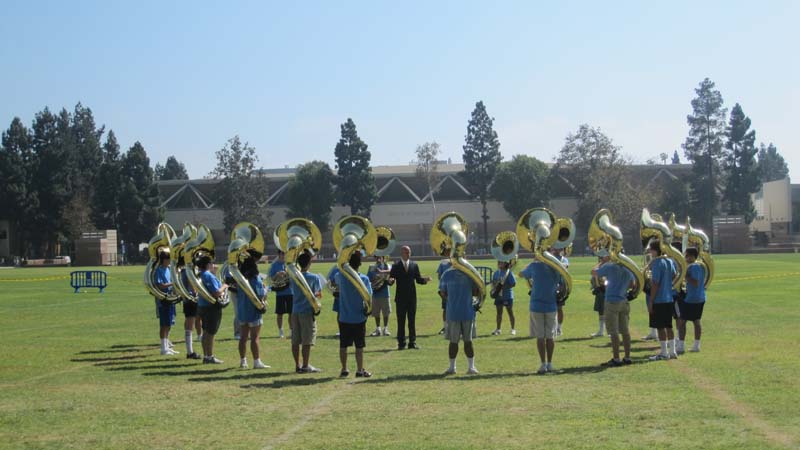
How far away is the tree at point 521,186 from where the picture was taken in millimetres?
109188

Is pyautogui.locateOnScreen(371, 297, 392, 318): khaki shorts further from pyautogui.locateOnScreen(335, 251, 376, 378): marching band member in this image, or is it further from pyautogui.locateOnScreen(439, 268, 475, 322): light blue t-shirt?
pyautogui.locateOnScreen(335, 251, 376, 378): marching band member

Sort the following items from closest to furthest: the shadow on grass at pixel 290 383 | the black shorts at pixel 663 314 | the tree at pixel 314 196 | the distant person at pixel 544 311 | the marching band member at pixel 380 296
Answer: the shadow on grass at pixel 290 383 → the distant person at pixel 544 311 → the black shorts at pixel 663 314 → the marching band member at pixel 380 296 → the tree at pixel 314 196

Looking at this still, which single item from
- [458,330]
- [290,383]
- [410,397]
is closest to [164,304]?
[290,383]

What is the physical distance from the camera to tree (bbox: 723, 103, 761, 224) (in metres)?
111

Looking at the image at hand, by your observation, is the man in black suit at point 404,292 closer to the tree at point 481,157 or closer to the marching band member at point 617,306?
the marching band member at point 617,306

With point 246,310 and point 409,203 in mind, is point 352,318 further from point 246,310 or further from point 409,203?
point 409,203

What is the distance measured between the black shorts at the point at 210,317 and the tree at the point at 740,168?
103 meters

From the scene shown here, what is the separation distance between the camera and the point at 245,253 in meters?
17.0

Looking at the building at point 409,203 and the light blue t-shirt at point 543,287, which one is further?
the building at point 409,203

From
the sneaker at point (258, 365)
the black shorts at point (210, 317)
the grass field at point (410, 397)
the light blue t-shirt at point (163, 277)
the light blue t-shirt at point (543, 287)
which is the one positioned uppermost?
the light blue t-shirt at point (163, 277)

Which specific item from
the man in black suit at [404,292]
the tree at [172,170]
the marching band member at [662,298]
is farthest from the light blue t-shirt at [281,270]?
the tree at [172,170]

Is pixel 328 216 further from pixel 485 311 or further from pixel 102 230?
pixel 485 311

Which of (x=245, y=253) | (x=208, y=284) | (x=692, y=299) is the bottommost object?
(x=692, y=299)

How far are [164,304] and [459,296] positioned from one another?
21.4 feet
